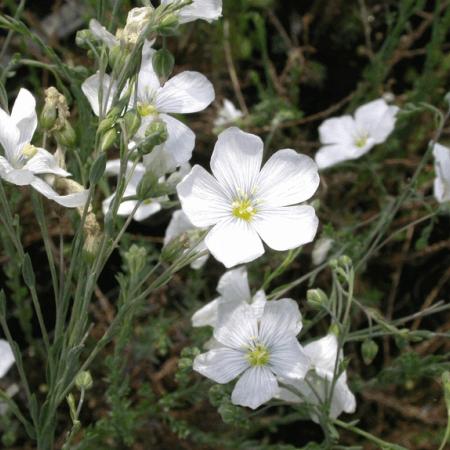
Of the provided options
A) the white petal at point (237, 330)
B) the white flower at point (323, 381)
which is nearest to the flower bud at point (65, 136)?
the white petal at point (237, 330)

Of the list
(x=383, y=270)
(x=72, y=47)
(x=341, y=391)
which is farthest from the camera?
(x=72, y=47)

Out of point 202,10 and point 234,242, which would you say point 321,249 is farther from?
point 202,10

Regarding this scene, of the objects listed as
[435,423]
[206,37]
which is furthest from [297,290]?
[206,37]

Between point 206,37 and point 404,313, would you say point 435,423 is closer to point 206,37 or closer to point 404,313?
point 404,313

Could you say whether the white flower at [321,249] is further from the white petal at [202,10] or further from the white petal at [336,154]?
the white petal at [202,10]

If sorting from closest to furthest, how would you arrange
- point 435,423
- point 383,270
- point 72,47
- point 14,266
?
point 14,266 → point 435,423 → point 383,270 → point 72,47

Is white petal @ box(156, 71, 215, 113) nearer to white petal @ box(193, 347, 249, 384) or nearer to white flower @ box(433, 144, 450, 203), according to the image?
white petal @ box(193, 347, 249, 384)
